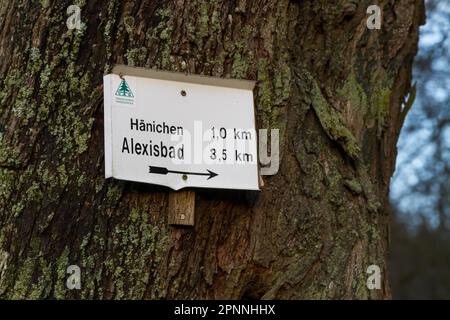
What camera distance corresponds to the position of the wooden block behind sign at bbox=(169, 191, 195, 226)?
1870 millimetres

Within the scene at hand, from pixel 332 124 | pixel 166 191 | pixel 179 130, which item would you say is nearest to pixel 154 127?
pixel 179 130

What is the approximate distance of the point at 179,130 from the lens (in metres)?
1.93

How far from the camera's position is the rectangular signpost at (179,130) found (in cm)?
187

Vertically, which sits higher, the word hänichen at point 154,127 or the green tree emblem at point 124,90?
the green tree emblem at point 124,90

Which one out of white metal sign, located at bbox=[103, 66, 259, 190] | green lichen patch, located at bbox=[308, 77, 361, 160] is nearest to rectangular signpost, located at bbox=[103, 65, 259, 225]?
white metal sign, located at bbox=[103, 66, 259, 190]

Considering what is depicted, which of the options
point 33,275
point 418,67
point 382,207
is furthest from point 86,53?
point 418,67

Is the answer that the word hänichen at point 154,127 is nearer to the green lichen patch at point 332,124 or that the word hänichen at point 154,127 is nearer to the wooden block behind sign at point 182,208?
the wooden block behind sign at point 182,208

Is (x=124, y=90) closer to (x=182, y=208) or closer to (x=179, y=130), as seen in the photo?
(x=179, y=130)

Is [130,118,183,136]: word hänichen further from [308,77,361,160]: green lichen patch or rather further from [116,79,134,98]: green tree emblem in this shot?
[308,77,361,160]: green lichen patch

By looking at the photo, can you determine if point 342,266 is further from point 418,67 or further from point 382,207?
point 418,67

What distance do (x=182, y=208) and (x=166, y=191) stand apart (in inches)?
2.6

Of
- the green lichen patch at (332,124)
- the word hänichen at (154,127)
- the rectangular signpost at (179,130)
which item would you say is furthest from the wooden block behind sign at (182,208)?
the green lichen patch at (332,124)
